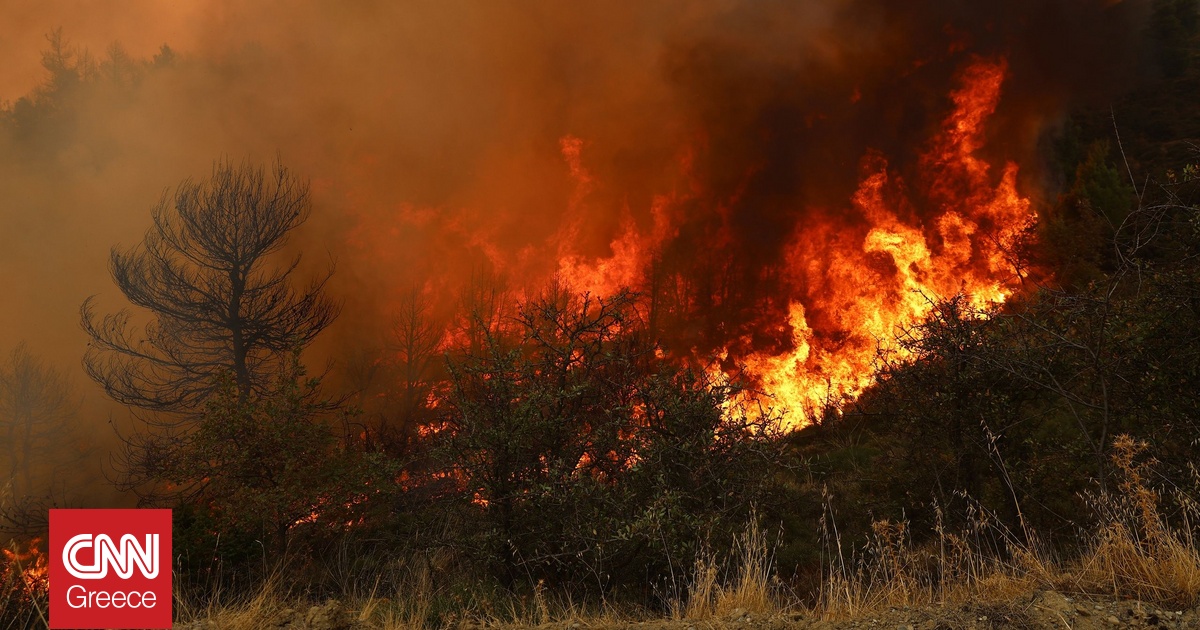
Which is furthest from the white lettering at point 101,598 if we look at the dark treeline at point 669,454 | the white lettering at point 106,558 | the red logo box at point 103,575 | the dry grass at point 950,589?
the dark treeline at point 669,454

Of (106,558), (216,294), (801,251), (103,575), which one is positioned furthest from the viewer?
(801,251)

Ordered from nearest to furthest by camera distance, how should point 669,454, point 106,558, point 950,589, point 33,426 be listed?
point 950,589, point 106,558, point 669,454, point 33,426

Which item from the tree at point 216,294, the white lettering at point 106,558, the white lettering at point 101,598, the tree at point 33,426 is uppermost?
the tree at point 216,294

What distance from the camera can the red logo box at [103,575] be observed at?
559 centimetres

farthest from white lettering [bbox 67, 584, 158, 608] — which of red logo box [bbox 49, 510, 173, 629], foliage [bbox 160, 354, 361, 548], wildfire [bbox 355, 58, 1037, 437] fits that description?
wildfire [bbox 355, 58, 1037, 437]

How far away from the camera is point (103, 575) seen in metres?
5.82

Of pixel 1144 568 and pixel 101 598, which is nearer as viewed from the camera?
pixel 1144 568

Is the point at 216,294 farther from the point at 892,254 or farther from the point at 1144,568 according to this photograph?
the point at 892,254

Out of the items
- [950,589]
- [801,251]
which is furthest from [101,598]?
[801,251]

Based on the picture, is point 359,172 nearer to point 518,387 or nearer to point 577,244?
point 577,244

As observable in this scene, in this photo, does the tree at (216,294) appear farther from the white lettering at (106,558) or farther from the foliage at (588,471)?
the foliage at (588,471)

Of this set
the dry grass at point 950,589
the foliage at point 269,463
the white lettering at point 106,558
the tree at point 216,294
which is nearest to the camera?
the dry grass at point 950,589

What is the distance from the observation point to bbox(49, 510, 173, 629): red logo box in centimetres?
559

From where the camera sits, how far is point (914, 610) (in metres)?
4.97
